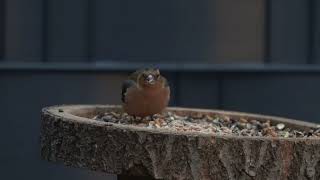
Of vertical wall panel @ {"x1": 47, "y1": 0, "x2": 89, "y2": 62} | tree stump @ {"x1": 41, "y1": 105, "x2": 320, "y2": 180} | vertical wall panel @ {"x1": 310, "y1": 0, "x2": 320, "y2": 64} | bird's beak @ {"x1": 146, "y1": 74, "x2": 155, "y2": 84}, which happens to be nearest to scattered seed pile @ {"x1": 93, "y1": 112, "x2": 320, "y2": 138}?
bird's beak @ {"x1": 146, "y1": 74, "x2": 155, "y2": 84}

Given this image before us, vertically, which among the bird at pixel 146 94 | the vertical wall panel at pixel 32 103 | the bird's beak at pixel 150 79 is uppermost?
the bird's beak at pixel 150 79

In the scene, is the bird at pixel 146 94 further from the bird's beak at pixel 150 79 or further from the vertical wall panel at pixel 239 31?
the vertical wall panel at pixel 239 31

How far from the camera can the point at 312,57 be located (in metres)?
4.75

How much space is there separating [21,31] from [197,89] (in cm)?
127

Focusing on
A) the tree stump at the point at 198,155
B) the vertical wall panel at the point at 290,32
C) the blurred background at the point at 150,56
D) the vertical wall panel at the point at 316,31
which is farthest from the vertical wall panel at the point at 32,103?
the tree stump at the point at 198,155

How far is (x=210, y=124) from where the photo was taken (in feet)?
9.55

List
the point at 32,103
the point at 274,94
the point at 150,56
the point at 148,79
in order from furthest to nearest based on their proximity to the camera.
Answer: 1. the point at 274,94
2. the point at 150,56
3. the point at 32,103
4. the point at 148,79

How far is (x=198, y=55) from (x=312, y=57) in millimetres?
834

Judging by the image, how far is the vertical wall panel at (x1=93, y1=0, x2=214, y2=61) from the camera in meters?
4.55

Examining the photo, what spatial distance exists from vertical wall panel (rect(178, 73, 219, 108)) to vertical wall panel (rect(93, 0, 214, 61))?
0.14 m

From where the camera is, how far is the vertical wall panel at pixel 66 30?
14.8ft

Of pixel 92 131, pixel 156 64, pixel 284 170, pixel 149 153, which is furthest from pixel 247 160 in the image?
pixel 156 64

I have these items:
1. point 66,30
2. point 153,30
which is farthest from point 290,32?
point 66,30

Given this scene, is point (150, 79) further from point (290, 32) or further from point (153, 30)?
point (290, 32)
